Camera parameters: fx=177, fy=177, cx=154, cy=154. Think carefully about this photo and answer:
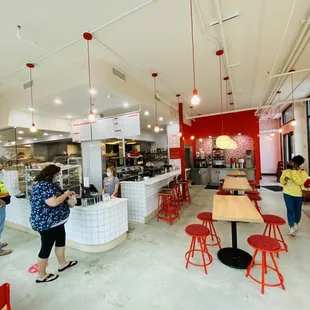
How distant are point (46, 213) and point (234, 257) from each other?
2814 mm

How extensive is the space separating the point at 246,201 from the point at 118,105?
374 cm

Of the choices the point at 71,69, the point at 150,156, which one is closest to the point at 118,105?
the point at 71,69

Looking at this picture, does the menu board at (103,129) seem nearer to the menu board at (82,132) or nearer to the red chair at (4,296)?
the menu board at (82,132)

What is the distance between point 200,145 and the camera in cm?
948

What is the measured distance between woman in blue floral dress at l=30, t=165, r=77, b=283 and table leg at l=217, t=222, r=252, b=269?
8.15ft

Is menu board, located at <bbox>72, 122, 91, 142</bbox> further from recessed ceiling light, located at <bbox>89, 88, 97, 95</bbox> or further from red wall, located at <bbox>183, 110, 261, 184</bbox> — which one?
red wall, located at <bbox>183, 110, 261, 184</bbox>

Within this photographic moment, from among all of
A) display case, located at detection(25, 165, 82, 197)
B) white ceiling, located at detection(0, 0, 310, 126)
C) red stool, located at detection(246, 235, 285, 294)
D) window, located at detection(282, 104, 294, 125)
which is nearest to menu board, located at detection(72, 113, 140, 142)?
white ceiling, located at detection(0, 0, 310, 126)

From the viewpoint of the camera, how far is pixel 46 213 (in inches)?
92.4

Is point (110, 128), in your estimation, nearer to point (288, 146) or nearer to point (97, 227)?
point (97, 227)

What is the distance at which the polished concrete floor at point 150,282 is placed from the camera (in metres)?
2.02

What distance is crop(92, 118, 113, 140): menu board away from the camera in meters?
4.99

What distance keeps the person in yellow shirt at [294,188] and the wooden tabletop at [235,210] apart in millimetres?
1059

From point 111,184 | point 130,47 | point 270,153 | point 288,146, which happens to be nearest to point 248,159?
point 288,146

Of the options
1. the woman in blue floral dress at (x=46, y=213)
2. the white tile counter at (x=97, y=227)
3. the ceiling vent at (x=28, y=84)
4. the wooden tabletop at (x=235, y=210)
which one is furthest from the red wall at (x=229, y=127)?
the woman in blue floral dress at (x=46, y=213)
